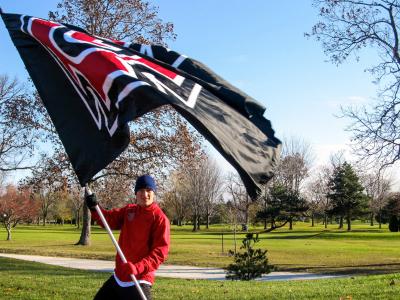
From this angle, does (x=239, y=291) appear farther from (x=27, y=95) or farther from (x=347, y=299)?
(x=27, y=95)

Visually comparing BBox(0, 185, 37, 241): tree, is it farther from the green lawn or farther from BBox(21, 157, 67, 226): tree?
the green lawn

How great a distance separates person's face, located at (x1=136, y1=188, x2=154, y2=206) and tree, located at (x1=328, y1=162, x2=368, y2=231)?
221ft

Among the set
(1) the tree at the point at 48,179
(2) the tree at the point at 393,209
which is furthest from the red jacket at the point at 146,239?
(2) the tree at the point at 393,209

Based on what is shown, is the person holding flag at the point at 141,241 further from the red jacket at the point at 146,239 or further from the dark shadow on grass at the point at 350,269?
the dark shadow on grass at the point at 350,269

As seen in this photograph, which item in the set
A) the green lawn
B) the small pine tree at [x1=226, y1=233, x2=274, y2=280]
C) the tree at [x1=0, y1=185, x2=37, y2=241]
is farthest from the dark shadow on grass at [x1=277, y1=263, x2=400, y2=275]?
the tree at [x1=0, y1=185, x2=37, y2=241]

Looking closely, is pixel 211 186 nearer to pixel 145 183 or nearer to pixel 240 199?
pixel 240 199

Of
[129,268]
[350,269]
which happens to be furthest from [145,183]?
[350,269]

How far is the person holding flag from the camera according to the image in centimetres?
475

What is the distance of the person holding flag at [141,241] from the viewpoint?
475cm

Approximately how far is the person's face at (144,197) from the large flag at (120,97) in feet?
1.90

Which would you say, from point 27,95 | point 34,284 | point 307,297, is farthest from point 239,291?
point 27,95

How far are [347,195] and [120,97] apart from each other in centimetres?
6857

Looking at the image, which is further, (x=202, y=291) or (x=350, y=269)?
(x=350, y=269)

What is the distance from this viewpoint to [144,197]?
496 cm
